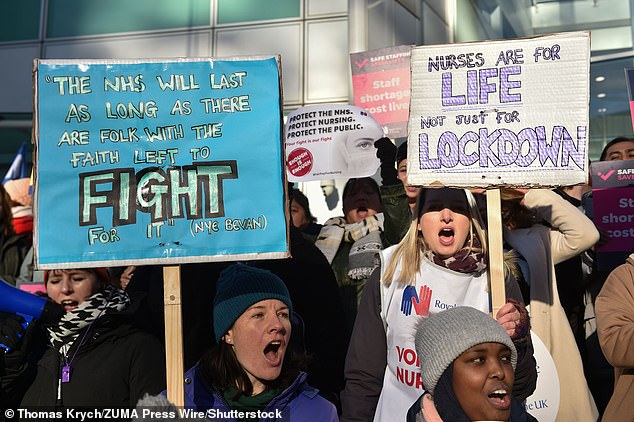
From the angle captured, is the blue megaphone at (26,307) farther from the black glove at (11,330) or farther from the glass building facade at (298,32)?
the glass building facade at (298,32)

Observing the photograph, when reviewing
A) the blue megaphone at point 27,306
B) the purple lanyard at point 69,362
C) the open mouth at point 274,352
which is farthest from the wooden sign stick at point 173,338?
the blue megaphone at point 27,306

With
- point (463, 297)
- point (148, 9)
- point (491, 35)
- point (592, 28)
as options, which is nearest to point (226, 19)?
point (148, 9)

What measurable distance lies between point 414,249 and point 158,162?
3.87 ft

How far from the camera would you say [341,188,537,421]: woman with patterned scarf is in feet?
11.7

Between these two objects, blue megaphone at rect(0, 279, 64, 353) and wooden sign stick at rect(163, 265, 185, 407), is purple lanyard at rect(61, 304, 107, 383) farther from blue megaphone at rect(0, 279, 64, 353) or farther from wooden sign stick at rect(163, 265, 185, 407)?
wooden sign stick at rect(163, 265, 185, 407)

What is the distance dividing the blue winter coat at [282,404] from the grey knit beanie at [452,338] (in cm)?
58

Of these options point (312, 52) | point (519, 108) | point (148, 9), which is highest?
point (148, 9)

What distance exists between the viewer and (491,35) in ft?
34.0

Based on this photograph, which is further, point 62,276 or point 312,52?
point 312,52

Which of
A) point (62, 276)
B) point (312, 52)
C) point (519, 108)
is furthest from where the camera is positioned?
point (312, 52)

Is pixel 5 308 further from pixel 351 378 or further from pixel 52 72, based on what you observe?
pixel 351 378

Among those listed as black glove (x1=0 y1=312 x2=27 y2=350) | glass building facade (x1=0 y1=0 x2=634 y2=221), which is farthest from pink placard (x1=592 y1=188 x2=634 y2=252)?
glass building facade (x1=0 y1=0 x2=634 y2=221)

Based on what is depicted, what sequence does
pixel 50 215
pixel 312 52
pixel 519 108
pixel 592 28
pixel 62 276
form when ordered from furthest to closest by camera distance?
pixel 592 28
pixel 312 52
pixel 62 276
pixel 519 108
pixel 50 215

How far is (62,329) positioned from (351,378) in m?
1.29
